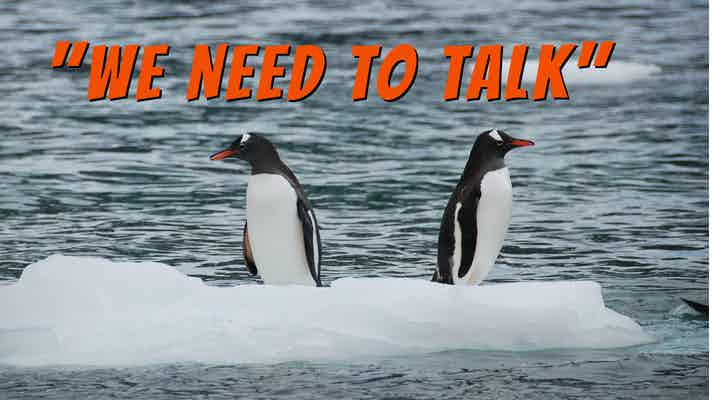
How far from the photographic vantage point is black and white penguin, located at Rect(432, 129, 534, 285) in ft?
26.7

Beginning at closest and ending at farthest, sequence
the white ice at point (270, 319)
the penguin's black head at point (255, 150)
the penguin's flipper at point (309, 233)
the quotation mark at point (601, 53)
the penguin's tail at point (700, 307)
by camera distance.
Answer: the white ice at point (270, 319), the penguin's tail at point (700, 307), the penguin's black head at point (255, 150), the penguin's flipper at point (309, 233), the quotation mark at point (601, 53)

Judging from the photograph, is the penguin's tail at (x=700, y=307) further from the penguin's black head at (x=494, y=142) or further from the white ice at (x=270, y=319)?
the penguin's black head at (x=494, y=142)

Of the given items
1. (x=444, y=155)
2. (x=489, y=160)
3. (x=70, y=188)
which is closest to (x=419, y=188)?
(x=444, y=155)

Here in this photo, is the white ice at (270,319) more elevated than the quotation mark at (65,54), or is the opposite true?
the quotation mark at (65,54)

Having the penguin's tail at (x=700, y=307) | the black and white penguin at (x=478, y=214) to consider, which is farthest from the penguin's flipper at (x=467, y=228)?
the penguin's tail at (x=700, y=307)

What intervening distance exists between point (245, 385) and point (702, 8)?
24.3 m

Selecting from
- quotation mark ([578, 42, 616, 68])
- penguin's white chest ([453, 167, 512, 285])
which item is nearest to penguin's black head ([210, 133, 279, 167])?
penguin's white chest ([453, 167, 512, 285])

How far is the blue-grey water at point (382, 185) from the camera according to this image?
6.66m

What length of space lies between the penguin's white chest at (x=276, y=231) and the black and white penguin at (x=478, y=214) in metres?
0.80

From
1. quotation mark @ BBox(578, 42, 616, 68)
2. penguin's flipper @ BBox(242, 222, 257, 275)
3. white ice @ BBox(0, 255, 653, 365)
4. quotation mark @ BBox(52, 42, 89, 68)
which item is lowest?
white ice @ BBox(0, 255, 653, 365)

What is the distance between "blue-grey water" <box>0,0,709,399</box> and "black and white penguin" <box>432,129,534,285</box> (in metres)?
0.79

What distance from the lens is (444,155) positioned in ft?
50.9

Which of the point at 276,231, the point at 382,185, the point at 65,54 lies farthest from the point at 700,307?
the point at 65,54

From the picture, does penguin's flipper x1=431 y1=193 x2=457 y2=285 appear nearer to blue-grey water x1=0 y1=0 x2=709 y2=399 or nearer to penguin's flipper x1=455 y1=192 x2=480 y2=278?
penguin's flipper x1=455 y1=192 x2=480 y2=278
